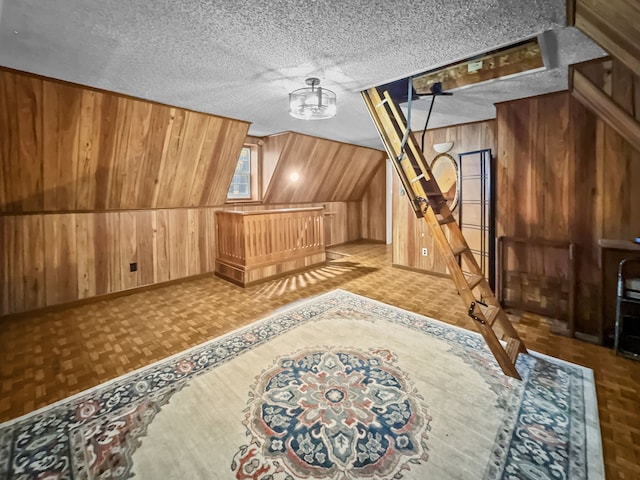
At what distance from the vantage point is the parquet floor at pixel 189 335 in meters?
1.78

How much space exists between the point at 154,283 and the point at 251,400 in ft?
9.74

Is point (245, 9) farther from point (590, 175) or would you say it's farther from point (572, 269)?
point (572, 269)

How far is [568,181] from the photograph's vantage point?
269cm

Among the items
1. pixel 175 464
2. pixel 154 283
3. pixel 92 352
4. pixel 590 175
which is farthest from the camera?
pixel 154 283

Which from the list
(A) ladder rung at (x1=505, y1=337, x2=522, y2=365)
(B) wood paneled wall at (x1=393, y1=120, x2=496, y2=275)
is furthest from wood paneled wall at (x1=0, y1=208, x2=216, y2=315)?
(A) ladder rung at (x1=505, y1=337, x2=522, y2=365)

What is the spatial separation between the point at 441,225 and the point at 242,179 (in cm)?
387

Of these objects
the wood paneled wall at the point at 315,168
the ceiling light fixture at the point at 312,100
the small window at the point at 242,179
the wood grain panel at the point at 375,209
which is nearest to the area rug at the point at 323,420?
the ceiling light fixture at the point at 312,100

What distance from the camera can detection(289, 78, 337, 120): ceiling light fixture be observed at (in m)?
2.46

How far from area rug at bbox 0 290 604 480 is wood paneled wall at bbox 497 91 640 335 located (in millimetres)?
1143

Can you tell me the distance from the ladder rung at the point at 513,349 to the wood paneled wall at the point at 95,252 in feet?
13.2

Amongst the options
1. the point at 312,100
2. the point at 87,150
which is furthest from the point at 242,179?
the point at 312,100

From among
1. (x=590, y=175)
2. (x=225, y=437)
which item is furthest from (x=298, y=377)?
(x=590, y=175)

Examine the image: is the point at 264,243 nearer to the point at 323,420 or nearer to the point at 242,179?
the point at 242,179

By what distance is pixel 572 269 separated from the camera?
2.64m
